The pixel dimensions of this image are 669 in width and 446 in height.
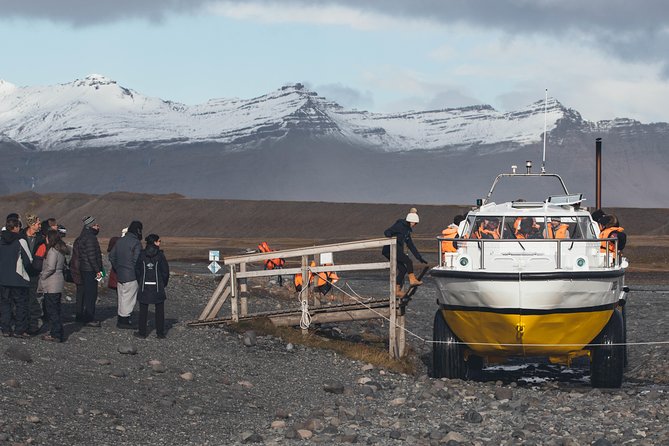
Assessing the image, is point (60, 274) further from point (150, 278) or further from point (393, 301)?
point (393, 301)

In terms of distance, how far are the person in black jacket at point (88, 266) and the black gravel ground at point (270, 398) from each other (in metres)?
0.35

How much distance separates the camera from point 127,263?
19.0 m

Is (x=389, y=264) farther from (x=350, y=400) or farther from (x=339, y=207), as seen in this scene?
(x=339, y=207)

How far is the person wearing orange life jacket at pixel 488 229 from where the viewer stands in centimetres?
1838

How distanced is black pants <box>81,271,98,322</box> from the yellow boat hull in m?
5.64

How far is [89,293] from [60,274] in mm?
1882

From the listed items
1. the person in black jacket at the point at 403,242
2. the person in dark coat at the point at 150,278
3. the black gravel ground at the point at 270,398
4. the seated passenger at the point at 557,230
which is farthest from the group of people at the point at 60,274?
the seated passenger at the point at 557,230

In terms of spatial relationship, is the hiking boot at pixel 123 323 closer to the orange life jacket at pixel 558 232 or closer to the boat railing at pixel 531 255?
the boat railing at pixel 531 255

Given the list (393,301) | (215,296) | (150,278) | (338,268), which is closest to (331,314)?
(338,268)

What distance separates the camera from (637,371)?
20.2 meters

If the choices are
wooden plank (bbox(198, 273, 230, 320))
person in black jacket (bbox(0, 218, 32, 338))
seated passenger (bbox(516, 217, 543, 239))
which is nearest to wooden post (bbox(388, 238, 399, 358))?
Answer: seated passenger (bbox(516, 217, 543, 239))

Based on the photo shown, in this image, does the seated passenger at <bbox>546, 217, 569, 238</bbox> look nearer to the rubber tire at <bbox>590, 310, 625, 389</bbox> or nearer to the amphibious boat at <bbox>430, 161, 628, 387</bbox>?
the amphibious boat at <bbox>430, 161, 628, 387</bbox>

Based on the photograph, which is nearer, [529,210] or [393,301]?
[529,210]

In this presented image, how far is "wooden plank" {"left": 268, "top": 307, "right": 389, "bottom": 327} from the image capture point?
20.1 metres
